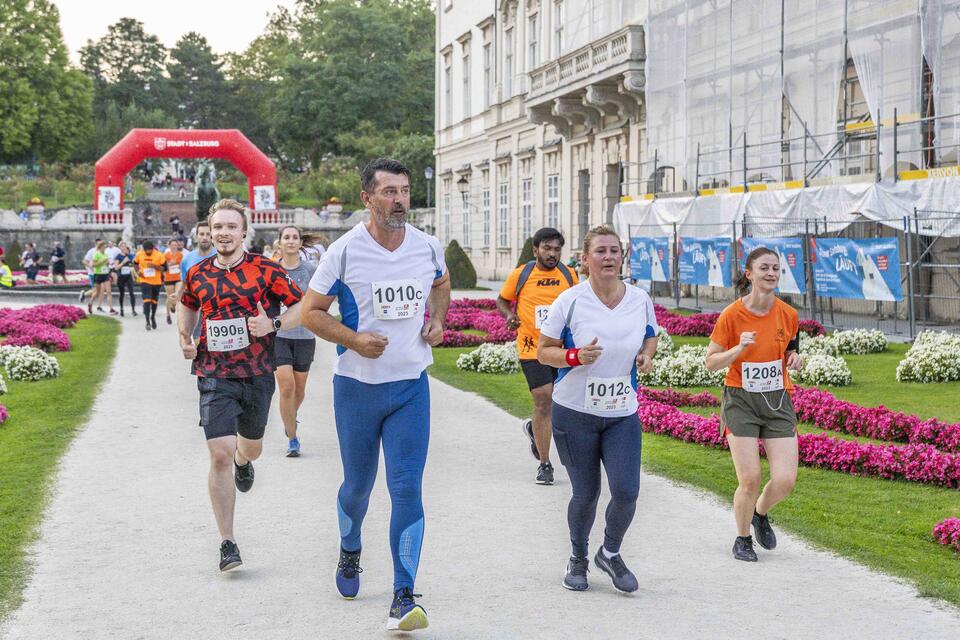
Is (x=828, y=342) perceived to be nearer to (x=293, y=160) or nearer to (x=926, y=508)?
(x=926, y=508)

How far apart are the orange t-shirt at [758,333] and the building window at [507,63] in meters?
37.3

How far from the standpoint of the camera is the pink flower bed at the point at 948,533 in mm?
6691

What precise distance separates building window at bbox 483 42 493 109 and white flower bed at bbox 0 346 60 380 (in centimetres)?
3089

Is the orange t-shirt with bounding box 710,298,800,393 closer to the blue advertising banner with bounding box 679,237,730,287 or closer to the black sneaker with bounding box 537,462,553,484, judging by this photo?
the black sneaker with bounding box 537,462,553,484

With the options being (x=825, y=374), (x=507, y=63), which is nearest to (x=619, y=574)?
(x=825, y=374)

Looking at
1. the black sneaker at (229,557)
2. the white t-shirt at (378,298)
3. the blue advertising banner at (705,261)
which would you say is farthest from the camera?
the blue advertising banner at (705,261)

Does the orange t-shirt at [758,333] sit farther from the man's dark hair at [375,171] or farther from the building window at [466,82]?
the building window at [466,82]

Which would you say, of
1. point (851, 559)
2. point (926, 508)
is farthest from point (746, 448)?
point (926, 508)

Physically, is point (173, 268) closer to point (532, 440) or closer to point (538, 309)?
point (532, 440)

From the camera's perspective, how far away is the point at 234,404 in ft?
21.4

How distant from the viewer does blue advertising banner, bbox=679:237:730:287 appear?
23.8 metres

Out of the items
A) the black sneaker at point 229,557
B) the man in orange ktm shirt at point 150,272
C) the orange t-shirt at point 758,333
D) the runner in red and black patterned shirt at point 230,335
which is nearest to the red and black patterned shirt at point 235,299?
the runner in red and black patterned shirt at point 230,335

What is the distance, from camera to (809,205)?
21984 mm

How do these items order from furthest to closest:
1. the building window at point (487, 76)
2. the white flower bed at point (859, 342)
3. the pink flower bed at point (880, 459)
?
1. the building window at point (487, 76)
2. the white flower bed at point (859, 342)
3. the pink flower bed at point (880, 459)
